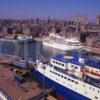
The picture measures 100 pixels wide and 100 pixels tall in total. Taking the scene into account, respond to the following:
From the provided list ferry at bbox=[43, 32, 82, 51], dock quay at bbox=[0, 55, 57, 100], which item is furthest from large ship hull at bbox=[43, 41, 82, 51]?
dock quay at bbox=[0, 55, 57, 100]

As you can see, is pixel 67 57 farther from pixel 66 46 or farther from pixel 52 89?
pixel 66 46

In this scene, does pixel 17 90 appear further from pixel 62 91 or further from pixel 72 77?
pixel 72 77

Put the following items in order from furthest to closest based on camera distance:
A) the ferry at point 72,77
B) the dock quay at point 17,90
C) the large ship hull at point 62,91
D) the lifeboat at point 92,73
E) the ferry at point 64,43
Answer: the ferry at point 64,43
the lifeboat at point 92,73
the large ship hull at point 62,91
the ferry at point 72,77
the dock quay at point 17,90

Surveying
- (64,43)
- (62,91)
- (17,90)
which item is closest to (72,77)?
(62,91)

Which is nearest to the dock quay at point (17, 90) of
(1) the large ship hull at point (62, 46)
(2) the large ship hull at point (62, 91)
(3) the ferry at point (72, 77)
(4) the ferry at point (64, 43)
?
(2) the large ship hull at point (62, 91)

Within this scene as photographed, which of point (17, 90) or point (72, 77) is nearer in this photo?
point (17, 90)

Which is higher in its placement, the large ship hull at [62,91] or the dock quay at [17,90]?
the dock quay at [17,90]

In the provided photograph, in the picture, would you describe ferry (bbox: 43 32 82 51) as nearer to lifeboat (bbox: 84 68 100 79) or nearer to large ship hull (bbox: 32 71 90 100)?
large ship hull (bbox: 32 71 90 100)

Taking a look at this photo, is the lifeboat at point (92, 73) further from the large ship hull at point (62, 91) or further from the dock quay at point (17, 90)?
the dock quay at point (17, 90)

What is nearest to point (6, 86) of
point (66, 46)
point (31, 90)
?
point (31, 90)
